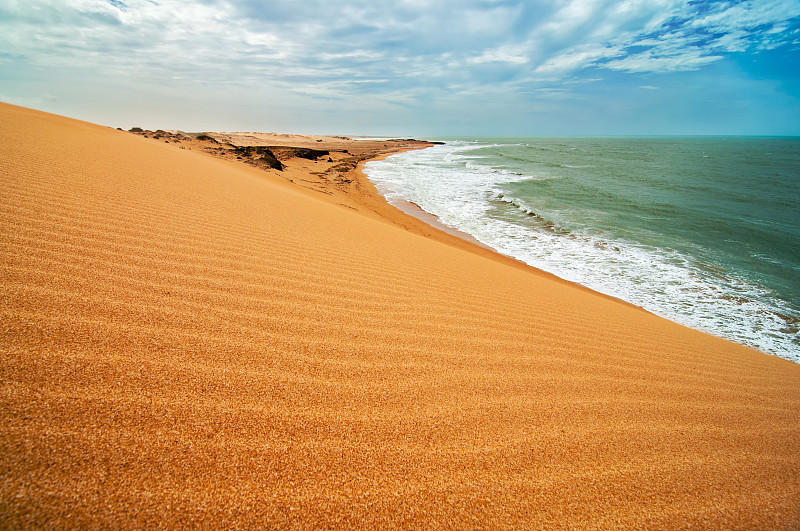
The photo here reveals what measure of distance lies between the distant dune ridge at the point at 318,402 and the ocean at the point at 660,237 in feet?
9.98

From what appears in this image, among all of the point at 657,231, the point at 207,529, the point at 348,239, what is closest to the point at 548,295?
the point at 348,239

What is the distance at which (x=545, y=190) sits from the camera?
16.1 m

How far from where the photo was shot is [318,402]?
140 cm

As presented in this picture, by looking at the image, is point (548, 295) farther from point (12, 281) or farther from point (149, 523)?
point (12, 281)

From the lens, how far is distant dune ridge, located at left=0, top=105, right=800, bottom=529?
0.97m

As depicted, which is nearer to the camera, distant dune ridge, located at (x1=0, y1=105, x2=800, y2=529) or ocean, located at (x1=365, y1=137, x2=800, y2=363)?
distant dune ridge, located at (x1=0, y1=105, x2=800, y2=529)

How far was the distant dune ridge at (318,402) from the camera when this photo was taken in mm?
974

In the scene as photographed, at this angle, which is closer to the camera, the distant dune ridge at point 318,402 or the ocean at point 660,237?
the distant dune ridge at point 318,402

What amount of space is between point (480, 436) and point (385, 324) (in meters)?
0.97

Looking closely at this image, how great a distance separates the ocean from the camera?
18.0 feet

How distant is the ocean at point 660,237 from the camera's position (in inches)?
216

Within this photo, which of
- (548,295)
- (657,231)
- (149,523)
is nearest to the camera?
(149,523)

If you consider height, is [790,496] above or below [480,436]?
below

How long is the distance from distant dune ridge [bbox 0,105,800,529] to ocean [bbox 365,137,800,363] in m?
3.04
